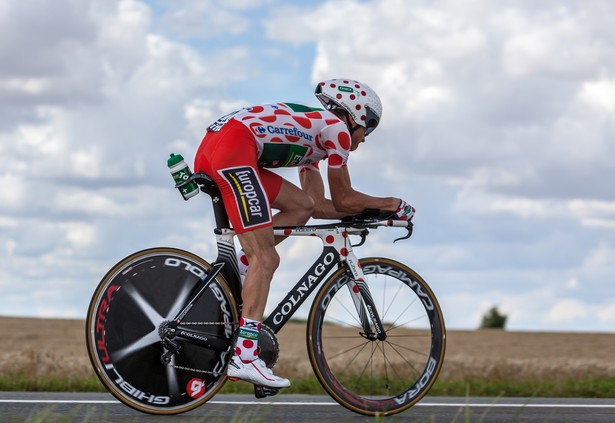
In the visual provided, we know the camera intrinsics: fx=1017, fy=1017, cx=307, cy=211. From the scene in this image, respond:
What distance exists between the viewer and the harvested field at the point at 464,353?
11766mm

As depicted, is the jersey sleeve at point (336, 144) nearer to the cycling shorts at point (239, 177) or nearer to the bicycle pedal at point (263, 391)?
the cycling shorts at point (239, 177)

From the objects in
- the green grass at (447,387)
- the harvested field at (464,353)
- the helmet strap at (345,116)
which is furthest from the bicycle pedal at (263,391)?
the harvested field at (464,353)

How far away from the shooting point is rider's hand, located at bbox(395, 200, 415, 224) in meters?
6.79

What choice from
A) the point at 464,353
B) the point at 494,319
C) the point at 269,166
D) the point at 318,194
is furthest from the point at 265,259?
the point at 494,319

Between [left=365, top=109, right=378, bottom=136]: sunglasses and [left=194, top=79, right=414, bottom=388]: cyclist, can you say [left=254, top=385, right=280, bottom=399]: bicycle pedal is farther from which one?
[left=365, top=109, right=378, bottom=136]: sunglasses

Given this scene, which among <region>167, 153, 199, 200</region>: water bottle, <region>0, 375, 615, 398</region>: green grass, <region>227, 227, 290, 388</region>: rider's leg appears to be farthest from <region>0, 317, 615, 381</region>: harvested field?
<region>167, 153, 199, 200</region>: water bottle

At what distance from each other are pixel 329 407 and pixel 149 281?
73.0 inches

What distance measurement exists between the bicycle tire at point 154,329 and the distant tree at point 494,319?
2289 inches

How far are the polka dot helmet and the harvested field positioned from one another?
5.80 m

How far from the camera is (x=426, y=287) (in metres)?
6.95

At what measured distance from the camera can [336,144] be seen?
21.1 ft

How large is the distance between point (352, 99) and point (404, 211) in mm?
823

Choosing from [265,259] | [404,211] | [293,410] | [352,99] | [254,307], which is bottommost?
[293,410]

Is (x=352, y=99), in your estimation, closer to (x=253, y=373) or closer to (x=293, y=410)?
(x=253, y=373)
